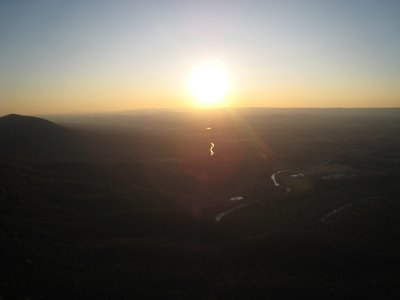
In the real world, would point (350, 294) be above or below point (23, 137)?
below

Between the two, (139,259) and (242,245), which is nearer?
(139,259)

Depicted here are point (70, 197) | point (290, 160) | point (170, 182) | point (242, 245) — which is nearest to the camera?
point (242, 245)

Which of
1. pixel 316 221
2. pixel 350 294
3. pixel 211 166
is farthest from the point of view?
pixel 211 166

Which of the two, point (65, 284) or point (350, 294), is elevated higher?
point (65, 284)

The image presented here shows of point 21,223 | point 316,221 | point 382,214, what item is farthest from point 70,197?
point 382,214

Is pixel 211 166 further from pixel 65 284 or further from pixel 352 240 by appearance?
pixel 65 284

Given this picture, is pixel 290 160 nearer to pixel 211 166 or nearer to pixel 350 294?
pixel 211 166

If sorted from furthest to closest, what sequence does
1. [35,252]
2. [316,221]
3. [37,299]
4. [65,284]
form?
[316,221] → [35,252] → [65,284] → [37,299]

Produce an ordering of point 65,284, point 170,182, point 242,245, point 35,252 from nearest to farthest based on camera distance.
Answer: point 65,284
point 35,252
point 242,245
point 170,182

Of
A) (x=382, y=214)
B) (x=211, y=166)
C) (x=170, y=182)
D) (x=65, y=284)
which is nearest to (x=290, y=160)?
(x=211, y=166)
